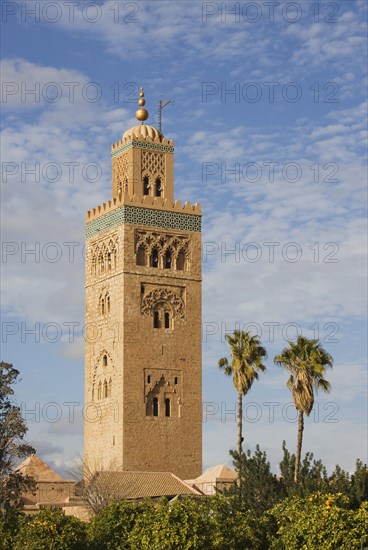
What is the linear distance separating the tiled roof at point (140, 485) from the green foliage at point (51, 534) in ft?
53.7

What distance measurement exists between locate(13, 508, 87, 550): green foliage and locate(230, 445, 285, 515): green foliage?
311 inches

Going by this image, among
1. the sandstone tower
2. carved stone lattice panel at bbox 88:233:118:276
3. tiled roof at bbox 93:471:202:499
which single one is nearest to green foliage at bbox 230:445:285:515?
tiled roof at bbox 93:471:202:499

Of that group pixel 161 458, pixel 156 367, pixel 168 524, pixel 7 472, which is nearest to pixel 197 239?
pixel 156 367

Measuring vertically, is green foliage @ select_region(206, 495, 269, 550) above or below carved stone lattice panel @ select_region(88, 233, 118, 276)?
below

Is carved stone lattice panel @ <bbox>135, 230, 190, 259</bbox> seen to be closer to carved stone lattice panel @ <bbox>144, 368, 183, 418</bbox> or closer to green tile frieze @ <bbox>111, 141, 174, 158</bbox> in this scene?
green tile frieze @ <bbox>111, 141, 174, 158</bbox>

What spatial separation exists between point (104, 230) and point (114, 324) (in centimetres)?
445

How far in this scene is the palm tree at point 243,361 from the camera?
4962 cm

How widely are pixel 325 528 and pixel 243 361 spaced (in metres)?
17.7

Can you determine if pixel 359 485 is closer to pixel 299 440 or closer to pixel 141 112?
pixel 299 440

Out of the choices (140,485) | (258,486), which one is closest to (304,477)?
(258,486)

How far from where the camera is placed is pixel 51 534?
33906mm

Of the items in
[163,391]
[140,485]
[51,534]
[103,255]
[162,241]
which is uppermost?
[162,241]

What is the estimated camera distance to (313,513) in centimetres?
3281

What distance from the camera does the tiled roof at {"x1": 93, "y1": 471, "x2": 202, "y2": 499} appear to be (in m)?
51.7
